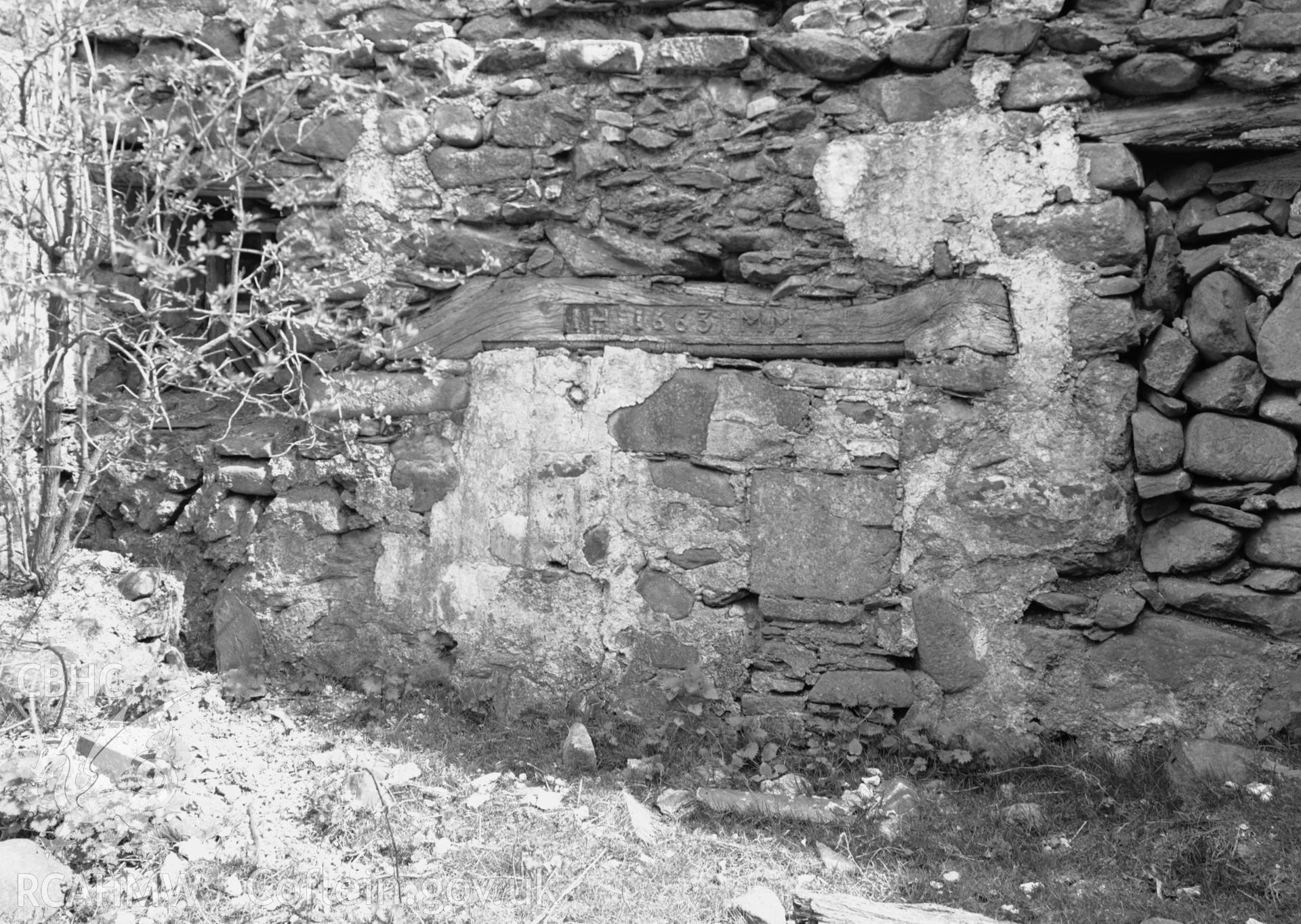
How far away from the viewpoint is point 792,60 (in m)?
3.46

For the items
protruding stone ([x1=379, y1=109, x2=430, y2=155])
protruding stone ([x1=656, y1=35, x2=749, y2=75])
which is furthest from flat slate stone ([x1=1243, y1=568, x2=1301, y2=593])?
protruding stone ([x1=379, y1=109, x2=430, y2=155])

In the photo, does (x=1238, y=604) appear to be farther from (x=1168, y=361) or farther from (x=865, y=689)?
(x=865, y=689)

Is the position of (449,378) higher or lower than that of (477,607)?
higher

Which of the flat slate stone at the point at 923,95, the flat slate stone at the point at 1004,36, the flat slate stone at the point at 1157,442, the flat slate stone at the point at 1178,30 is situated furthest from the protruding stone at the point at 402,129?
the flat slate stone at the point at 1157,442

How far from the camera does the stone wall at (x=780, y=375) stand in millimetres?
3197

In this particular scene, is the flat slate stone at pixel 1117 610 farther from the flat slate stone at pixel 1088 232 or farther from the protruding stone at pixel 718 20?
the protruding stone at pixel 718 20

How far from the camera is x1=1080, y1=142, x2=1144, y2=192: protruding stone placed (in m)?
3.20

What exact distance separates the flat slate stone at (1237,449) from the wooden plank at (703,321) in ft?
1.87

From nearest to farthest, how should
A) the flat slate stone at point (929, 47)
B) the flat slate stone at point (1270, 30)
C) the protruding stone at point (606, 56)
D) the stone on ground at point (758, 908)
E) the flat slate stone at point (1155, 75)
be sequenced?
the stone on ground at point (758, 908) < the flat slate stone at point (1270, 30) < the flat slate stone at point (1155, 75) < the flat slate stone at point (929, 47) < the protruding stone at point (606, 56)

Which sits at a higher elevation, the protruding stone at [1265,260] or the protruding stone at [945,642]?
the protruding stone at [1265,260]

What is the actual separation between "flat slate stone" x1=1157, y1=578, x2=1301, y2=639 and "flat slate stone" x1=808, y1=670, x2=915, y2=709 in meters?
0.81

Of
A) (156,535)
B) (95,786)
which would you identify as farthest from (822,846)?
(156,535)

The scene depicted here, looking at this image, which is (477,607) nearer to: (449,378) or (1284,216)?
(449,378)

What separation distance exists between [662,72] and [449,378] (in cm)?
123
